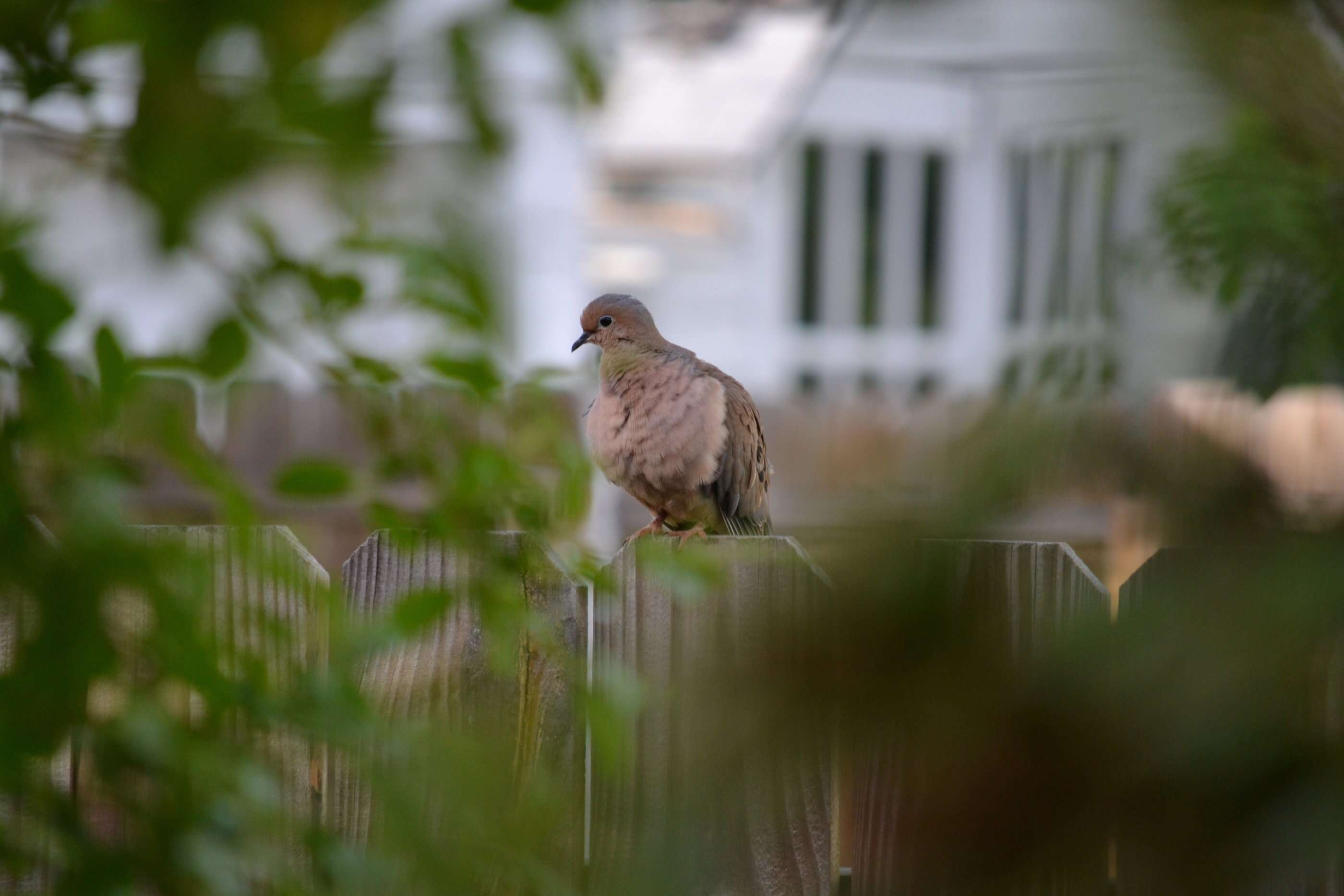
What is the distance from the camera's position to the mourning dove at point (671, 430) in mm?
2340

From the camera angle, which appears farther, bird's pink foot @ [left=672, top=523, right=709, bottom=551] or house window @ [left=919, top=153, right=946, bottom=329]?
house window @ [left=919, top=153, right=946, bottom=329]

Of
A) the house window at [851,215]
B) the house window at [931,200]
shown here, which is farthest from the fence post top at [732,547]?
the house window at [851,215]

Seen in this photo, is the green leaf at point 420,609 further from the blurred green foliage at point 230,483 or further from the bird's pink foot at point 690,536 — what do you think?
the bird's pink foot at point 690,536

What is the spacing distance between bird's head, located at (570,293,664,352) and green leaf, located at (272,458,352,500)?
172 cm

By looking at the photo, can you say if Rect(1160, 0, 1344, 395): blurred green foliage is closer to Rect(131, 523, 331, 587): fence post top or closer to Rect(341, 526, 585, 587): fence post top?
Rect(341, 526, 585, 587): fence post top

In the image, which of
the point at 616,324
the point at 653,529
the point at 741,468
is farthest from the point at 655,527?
the point at 616,324

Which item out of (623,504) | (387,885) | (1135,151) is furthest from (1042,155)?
(623,504)

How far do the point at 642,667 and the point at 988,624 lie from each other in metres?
1.31

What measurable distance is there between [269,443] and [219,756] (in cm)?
530

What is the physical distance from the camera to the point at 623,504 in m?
6.56

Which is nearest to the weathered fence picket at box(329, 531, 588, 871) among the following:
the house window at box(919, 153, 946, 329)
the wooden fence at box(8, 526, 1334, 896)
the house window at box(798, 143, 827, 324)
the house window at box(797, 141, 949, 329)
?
the wooden fence at box(8, 526, 1334, 896)

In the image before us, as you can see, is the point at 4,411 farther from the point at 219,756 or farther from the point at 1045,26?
the point at 1045,26

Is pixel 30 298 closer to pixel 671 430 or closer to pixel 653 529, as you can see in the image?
pixel 671 430

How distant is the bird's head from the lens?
101 inches
